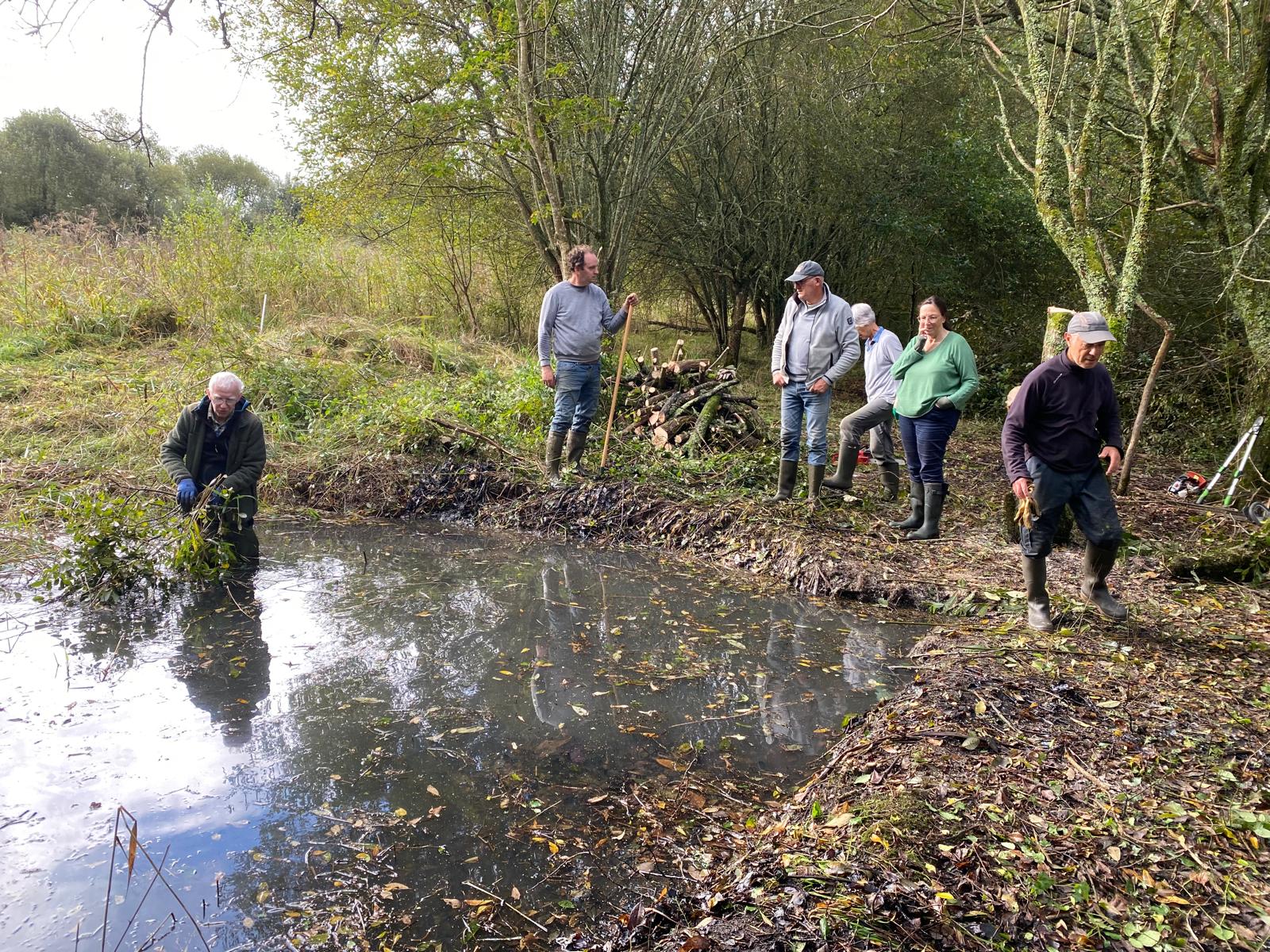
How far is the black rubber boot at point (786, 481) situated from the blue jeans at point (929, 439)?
3.40ft

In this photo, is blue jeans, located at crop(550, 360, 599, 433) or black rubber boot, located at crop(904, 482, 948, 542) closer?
black rubber boot, located at crop(904, 482, 948, 542)

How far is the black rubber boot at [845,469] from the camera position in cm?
707

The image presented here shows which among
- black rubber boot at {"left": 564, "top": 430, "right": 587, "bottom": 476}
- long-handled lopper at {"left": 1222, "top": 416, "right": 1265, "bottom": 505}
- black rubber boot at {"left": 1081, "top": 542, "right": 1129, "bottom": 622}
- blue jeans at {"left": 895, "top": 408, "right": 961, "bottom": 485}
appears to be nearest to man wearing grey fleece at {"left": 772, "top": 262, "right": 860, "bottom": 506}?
blue jeans at {"left": 895, "top": 408, "right": 961, "bottom": 485}

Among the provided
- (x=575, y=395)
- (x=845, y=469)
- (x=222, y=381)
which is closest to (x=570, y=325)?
(x=575, y=395)

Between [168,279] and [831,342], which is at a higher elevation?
[168,279]

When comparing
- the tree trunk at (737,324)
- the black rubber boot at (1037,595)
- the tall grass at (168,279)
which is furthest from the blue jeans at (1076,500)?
the tree trunk at (737,324)

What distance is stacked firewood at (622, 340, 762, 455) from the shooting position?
28.4 ft

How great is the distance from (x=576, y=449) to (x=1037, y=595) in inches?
176

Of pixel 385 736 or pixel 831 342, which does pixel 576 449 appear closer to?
pixel 831 342

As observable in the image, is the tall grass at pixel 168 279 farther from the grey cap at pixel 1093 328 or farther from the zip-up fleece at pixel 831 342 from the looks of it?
the grey cap at pixel 1093 328

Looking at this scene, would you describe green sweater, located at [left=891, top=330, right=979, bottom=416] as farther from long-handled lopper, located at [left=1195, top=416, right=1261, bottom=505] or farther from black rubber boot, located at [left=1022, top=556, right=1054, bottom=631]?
long-handled lopper, located at [left=1195, top=416, right=1261, bottom=505]

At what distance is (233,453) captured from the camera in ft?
19.3

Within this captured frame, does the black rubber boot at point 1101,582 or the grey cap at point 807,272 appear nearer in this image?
the black rubber boot at point 1101,582

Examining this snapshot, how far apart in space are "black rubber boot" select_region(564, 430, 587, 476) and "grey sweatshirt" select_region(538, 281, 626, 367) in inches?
29.8
